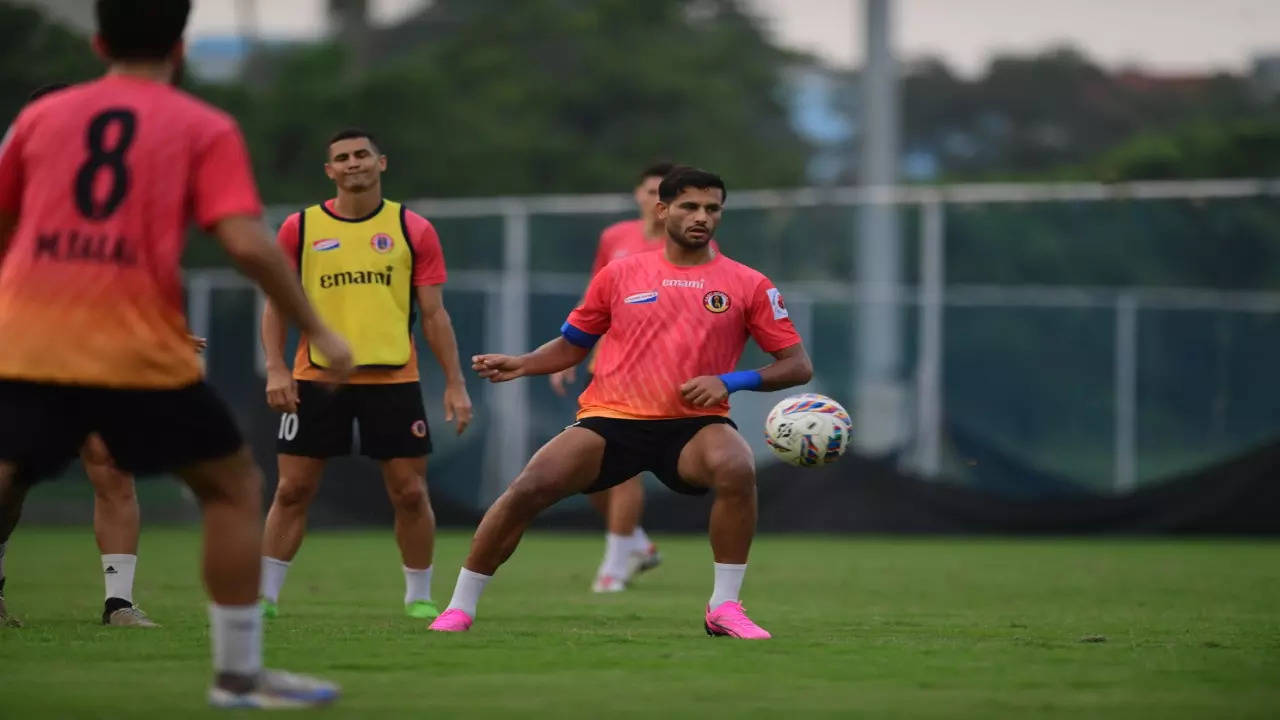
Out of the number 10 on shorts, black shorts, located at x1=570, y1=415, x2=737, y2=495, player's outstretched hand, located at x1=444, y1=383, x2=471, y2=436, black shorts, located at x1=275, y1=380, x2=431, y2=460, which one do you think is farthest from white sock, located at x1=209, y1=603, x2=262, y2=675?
the number 10 on shorts

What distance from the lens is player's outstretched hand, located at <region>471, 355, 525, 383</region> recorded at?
27.7 ft

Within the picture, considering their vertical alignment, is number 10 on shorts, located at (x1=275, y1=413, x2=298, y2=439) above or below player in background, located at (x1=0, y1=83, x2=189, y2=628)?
above

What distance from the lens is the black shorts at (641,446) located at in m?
8.46

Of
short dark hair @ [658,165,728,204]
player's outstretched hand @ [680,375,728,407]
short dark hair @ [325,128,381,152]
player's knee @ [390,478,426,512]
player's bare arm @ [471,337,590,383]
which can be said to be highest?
short dark hair @ [325,128,381,152]

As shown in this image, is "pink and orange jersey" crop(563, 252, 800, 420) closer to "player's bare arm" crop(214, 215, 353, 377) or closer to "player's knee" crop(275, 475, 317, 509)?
"player's knee" crop(275, 475, 317, 509)

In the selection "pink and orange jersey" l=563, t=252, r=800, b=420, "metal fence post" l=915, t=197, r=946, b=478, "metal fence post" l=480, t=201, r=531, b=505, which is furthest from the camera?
"metal fence post" l=480, t=201, r=531, b=505

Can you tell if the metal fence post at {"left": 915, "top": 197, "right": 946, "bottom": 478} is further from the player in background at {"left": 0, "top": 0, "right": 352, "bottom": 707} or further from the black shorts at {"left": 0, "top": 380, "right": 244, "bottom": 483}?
the black shorts at {"left": 0, "top": 380, "right": 244, "bottom": 483}

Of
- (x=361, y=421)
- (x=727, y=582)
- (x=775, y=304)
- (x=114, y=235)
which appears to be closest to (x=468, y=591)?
(x=727, y=582)

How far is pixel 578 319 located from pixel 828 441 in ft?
4.09

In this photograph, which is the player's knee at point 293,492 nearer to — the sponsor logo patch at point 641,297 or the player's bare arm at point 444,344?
the player's bare arm at point 444,344

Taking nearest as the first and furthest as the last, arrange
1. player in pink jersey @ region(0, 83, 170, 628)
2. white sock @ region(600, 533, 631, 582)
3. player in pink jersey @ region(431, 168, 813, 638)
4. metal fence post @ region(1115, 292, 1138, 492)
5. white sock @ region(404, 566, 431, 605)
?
player in pink jersey @ region(431, 168, 813, 638) → player in pink jersey @ region(0, 83, 170, 628) → white sock @ region(404, 566, 431, 605) → white sock @ region(600, 533, 631, 582) → metal fence post @ region(1115, 292, 1138, 492)

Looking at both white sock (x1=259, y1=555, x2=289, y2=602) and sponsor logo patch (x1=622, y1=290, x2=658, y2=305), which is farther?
white sock (x1=259, y1=555, x2=289, y2=602)

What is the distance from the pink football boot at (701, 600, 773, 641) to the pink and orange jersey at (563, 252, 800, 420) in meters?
0.84

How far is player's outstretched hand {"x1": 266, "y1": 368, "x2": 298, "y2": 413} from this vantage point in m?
9.38
